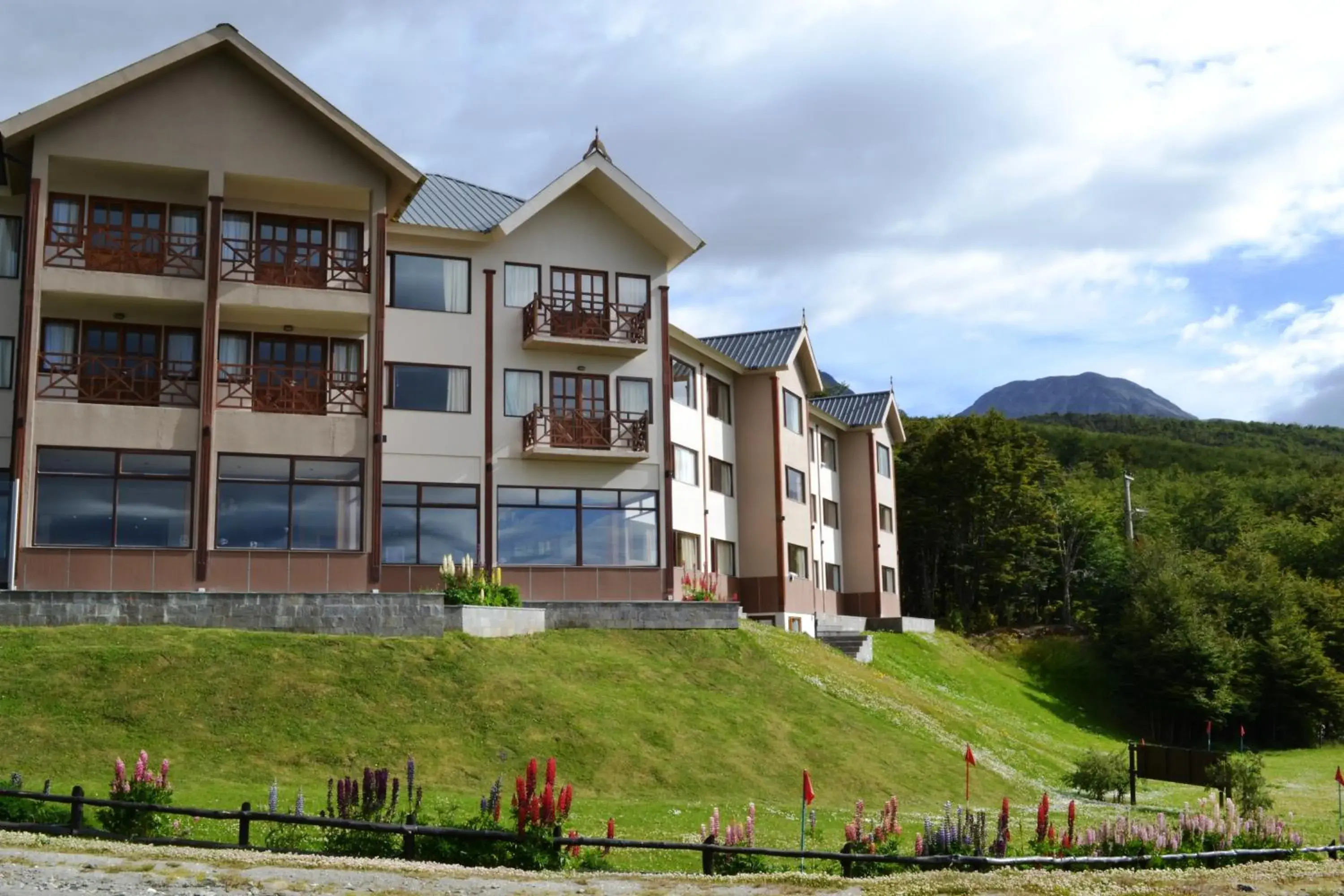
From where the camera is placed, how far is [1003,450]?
65.9 metres

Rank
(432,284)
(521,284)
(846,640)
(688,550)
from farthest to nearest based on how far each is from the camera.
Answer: (846,640)
(688,550)
(521,284)
(432,284)

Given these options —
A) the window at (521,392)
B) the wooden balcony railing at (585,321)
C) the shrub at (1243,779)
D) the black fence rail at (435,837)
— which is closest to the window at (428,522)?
the window at (521,392)

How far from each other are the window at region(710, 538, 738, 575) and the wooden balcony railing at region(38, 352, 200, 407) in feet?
61.7

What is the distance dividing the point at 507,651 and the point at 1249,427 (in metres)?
146

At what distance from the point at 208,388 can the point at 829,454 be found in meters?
30.5

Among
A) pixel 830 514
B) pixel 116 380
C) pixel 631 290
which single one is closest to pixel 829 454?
pixel 830 514

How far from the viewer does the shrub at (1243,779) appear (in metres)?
26.9

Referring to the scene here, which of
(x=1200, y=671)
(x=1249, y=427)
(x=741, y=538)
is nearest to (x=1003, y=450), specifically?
(x=1200, y=671)

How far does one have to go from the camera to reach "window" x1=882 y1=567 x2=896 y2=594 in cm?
5950

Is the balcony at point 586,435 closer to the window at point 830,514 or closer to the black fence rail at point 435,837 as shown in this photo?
the window at point 830,514

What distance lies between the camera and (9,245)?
106 ft

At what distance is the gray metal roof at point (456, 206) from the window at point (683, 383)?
7.17m

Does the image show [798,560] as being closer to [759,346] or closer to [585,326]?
[759,346]

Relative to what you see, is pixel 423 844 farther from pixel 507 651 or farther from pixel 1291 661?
pixel 1291 661
